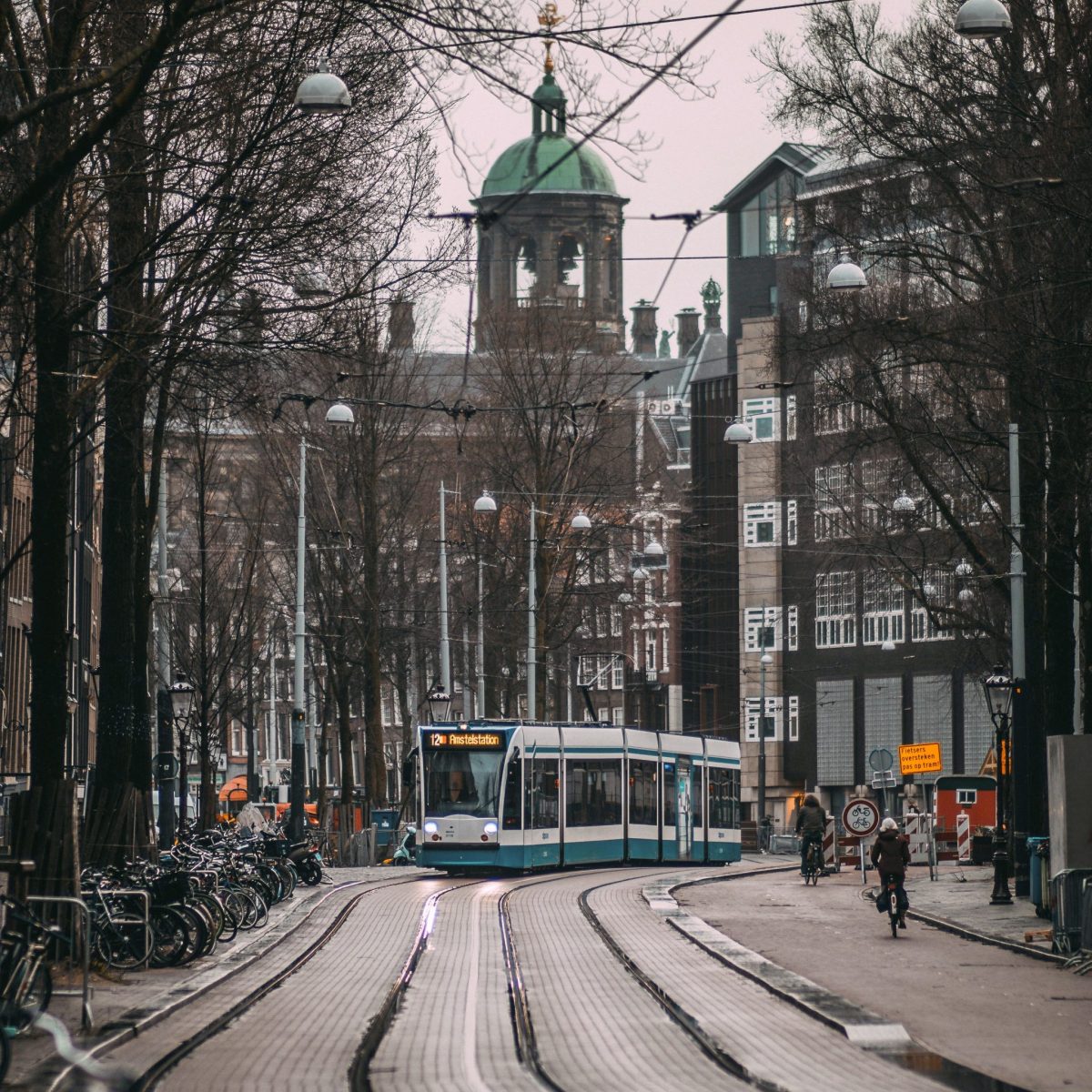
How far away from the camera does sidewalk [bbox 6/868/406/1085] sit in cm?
1526

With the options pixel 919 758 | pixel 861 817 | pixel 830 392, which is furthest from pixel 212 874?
pixel 919 758

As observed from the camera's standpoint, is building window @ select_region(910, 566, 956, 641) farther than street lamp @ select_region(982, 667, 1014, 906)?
Yes

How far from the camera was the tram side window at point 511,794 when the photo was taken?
1601 inches

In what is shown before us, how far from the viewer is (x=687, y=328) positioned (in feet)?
536

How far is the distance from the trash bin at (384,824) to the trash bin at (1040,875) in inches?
1028

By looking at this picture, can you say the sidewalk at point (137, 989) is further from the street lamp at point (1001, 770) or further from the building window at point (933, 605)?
the building window at point (933, 605)

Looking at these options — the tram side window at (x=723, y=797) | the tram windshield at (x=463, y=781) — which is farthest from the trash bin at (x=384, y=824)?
the tram windshield at (x=463, y=781)

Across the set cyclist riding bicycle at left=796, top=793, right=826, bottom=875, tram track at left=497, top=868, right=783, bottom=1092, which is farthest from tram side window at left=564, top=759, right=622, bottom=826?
tram track at left=497, top=868, right=783, bottom=1092

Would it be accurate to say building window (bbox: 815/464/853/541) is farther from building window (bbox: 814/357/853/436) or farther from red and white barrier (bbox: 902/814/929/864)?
red and white barrier (bbox: 902/814/929/864)

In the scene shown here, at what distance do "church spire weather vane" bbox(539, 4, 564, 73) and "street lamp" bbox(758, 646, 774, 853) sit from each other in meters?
62.6

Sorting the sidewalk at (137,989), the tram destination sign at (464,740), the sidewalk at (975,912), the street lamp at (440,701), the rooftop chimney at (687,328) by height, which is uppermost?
the rooftop chimney at (687,328)

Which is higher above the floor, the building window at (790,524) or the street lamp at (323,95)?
the building window at (790,524)

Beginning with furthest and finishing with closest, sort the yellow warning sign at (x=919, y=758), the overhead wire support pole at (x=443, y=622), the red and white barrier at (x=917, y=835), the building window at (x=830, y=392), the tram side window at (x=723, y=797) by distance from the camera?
the overhead wire support pole at (x=443, y=622) < the yellow warning sign at (x=919, y=758) < the tram side window at (x=723, y=797) < the red and white barrier at (x=917, y=835) < the building window at (x=830, y=392)

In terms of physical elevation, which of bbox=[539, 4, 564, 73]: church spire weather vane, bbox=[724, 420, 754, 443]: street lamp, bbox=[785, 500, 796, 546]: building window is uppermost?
A: bbox=[785, 500, 796, 546]: building window
